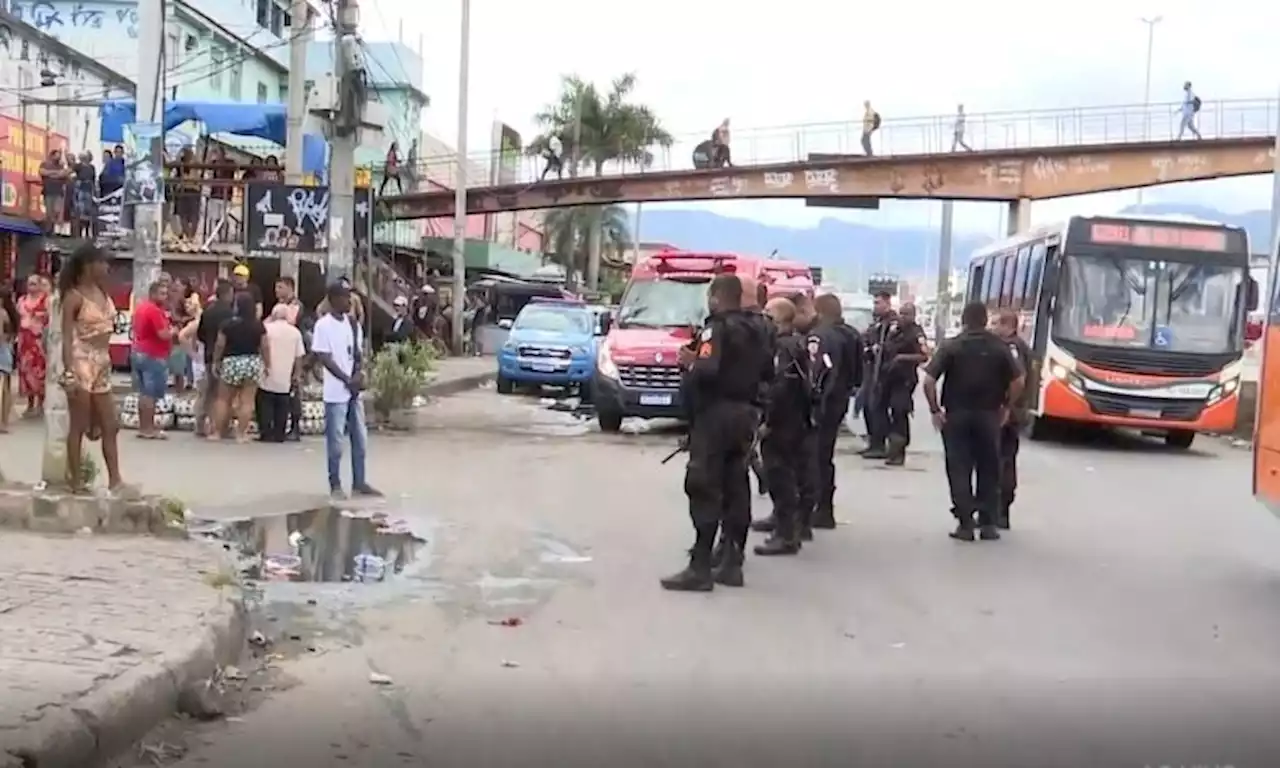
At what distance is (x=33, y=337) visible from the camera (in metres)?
16.5

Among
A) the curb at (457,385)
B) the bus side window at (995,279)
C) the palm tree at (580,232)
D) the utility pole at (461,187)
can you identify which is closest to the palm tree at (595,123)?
the palm tree at (580,232)

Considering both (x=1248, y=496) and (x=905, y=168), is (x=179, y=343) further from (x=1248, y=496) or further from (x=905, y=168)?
(x=905, y=168)

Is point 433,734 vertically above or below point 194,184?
below

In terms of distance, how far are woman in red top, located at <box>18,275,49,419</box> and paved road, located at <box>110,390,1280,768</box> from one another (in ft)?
18.4

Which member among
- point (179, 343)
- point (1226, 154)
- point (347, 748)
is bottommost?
point (347, 748)

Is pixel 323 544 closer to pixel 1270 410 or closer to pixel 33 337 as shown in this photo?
pixel 1270 410

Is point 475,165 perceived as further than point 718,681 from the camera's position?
Yes

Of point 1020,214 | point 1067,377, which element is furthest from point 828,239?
point 1067,377

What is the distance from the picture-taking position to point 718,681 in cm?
687

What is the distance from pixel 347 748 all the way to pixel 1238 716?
3.75 metres

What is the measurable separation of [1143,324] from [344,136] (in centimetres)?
1079

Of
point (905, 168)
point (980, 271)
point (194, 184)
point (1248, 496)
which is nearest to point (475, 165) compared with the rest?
point (905, 168)

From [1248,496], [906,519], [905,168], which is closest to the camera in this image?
[906,519]

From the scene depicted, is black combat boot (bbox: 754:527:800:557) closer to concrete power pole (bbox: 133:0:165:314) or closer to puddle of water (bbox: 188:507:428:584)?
puddle of water (bbox: 188:507:428:584)
